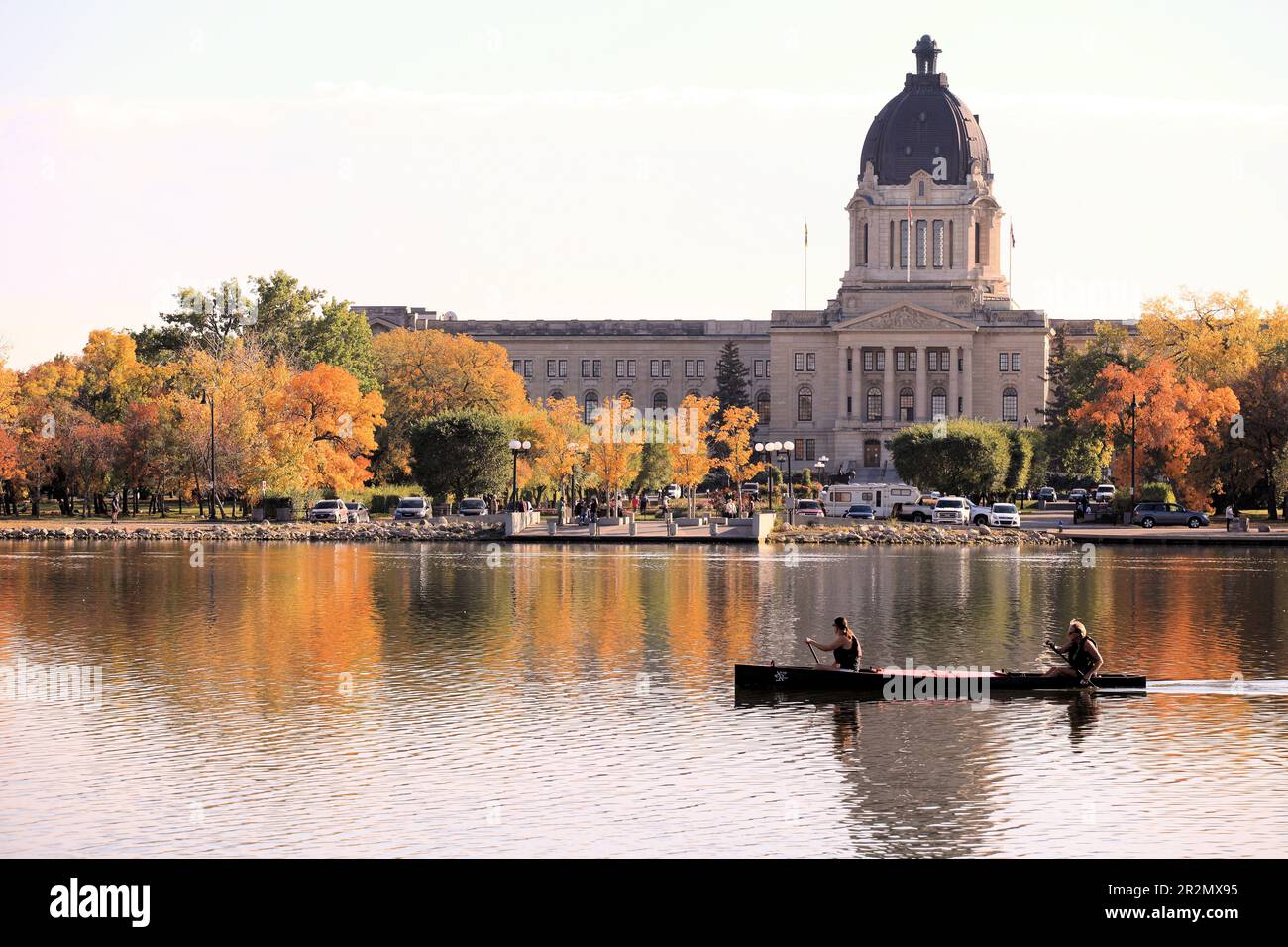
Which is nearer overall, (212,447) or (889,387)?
(212,447)

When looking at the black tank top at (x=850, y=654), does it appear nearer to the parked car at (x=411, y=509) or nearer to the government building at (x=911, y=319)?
the parked car at (x=411, y=509)

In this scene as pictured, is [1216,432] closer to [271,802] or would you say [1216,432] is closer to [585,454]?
[585,454]

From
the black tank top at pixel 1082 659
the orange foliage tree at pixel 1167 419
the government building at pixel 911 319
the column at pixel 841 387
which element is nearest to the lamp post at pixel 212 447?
the orange foliage tree at pixel 1167 419

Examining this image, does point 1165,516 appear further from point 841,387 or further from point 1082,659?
point 841,387

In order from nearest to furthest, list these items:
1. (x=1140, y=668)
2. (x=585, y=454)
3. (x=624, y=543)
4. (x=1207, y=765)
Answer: (x=1207, y=765)
(x=1140, y=668)
(x=624, y=543)
(x=585, y=454)

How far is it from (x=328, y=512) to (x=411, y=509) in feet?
14.8

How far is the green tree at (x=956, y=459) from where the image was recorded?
9944 cm

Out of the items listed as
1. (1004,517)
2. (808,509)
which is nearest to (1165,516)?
(1004,517)

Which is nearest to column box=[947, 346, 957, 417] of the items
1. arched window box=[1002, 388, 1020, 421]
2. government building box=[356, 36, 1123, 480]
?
government building box=[356, 36, 1123, 480]

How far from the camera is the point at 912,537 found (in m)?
78.6

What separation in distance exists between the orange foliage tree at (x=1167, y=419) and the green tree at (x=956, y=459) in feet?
21.5

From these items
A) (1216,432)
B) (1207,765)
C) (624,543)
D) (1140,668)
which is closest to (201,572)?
(624,543)
